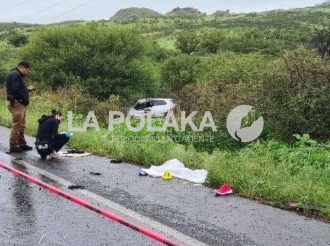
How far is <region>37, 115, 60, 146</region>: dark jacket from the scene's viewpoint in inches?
364

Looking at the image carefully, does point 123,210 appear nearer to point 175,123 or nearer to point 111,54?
point 175,123

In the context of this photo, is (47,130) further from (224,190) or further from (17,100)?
(224,190)

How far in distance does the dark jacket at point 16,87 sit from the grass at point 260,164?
166 cm

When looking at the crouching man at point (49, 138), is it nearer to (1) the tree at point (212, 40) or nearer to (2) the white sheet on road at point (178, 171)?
(2) the white sheet on road at point (178, 171)

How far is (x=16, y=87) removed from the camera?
9.87 metres

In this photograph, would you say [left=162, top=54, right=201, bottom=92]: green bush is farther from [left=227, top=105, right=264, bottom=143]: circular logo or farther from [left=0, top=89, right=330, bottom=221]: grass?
[left=0, top=89, right=330, bottom=221]: grass

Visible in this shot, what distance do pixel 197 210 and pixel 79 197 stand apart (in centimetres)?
176

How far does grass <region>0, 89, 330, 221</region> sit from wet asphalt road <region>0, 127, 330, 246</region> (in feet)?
1.20

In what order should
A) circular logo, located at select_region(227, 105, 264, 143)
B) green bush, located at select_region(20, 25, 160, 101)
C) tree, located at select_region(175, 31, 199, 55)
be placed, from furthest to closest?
tree, located at select_region(175, 31, 199, 55) → green bush, located at select_region(20, 25, 160, 101) → circular logo, located at select_region(227, 105, 264, 143)

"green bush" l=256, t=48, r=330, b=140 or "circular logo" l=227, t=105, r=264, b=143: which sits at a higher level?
"green bush" l=256, t=48, r=330, b=140

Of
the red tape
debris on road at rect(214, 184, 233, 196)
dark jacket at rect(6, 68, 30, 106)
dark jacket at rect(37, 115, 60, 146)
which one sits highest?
dark jacket at rect(6, 68, 30, 106)

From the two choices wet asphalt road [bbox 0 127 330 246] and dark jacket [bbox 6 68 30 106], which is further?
dark jacket [bbox 6 68 30 106]

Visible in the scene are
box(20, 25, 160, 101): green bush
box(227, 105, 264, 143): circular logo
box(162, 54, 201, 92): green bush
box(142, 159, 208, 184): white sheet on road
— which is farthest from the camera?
box(162, 54, 201, 92): green bush

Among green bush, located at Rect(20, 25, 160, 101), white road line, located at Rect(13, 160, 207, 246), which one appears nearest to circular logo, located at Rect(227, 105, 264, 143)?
white road line, located at Rect(13, 160, 207, 246)
